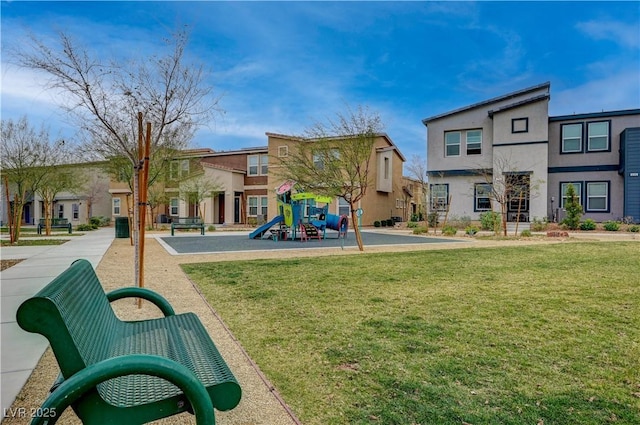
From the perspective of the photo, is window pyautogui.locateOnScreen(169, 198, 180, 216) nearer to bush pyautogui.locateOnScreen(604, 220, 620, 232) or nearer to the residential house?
the residential house

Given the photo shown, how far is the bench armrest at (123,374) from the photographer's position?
166 centimetres

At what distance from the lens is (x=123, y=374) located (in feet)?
5.66

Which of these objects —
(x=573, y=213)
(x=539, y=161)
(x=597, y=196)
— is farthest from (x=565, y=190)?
(x=573, y=213)

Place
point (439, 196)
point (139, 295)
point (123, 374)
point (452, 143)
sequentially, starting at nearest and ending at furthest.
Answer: point (123, 374)
point (139, 295)
point (439, 196)
point (452, 143)

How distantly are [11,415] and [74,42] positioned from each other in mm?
5511

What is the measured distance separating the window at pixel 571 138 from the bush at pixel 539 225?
16.9ft

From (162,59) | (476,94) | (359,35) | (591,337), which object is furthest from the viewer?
(476,94)

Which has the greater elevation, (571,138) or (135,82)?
(571,138)

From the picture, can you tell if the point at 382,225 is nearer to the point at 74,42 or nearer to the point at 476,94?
the point at 476,94

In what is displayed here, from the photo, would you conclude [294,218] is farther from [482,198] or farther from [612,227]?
[612,227]

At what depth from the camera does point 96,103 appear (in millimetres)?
6336

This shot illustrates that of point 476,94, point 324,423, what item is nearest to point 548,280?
point 324,423

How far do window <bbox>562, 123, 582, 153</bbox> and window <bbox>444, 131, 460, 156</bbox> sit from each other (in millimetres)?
6159

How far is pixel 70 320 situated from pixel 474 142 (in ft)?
89.0
